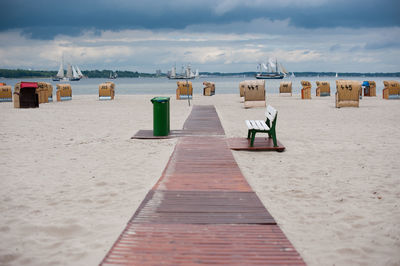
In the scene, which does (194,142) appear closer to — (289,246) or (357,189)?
(357,189)

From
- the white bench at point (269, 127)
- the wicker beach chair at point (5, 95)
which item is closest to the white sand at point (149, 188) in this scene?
the white bench at point (269, 127)

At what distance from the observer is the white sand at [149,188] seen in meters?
3.83

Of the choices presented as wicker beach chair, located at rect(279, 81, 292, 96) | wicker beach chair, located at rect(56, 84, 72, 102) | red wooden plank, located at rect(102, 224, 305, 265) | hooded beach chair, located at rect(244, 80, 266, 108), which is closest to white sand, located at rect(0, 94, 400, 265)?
red wooden plank, located at rect(102, 224, 305, 265)

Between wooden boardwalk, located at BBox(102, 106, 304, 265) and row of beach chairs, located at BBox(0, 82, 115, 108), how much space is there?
17.9 metres

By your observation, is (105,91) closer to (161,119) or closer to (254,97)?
(254,97)

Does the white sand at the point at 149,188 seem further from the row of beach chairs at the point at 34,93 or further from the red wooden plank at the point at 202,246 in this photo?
the row of beach chairs at the point at 34,93

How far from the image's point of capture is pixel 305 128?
13.1 metres

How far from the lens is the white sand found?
383 centimetres

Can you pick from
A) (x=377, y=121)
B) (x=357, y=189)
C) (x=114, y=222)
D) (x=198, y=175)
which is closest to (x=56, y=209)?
(x=114, y=222)

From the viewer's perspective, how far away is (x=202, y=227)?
404 cm

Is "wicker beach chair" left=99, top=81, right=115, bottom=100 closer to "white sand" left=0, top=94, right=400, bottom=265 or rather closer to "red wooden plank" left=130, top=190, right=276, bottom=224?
"white sand" left=0, top=94, right=400, bottom=265

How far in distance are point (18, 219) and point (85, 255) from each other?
1440 mm

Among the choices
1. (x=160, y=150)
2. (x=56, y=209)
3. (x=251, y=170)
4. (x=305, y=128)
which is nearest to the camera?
(x=56, y=209)

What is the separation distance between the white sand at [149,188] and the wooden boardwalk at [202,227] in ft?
0.82
